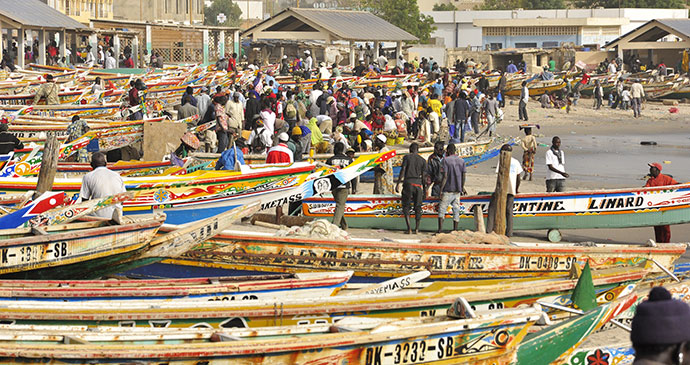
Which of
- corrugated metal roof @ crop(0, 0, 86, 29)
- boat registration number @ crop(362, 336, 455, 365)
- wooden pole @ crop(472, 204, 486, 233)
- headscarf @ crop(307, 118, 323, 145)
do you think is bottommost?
boat registration number @ crop(362, 336, 455, 365)

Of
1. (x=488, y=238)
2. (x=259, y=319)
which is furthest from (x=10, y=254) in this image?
(x=488, y=238)

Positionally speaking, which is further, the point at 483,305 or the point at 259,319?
the point at 483,305

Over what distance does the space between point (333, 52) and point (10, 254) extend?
134 feet

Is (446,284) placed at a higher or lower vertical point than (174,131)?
lower

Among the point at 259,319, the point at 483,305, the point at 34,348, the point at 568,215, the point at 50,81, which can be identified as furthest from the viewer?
the point at 50,81

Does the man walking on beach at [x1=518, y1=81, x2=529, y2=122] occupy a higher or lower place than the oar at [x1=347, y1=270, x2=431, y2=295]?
higher

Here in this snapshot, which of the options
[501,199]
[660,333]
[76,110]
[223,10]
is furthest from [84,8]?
[223,10]

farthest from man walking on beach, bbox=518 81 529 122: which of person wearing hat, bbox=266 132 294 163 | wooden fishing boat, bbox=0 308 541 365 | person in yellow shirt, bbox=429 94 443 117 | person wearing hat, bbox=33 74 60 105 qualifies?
wooden fishing boat, bbox=0 308 541 365

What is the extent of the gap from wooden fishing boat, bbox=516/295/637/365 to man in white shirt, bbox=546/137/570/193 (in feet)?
24.6

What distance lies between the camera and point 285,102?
23.9 meters

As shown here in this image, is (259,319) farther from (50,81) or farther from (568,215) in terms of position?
(50,81)

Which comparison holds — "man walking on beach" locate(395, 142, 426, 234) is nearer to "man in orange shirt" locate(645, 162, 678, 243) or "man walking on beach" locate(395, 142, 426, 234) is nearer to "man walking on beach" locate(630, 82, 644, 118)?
"man in orange shirt" locate(645, 162, 678, 243)

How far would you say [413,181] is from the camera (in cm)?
1541

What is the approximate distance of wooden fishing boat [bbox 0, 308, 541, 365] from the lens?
775cm
